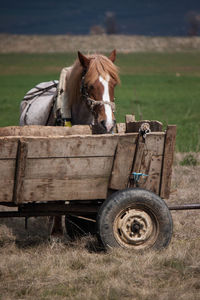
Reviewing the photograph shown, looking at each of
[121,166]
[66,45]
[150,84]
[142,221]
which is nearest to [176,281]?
[142,221]

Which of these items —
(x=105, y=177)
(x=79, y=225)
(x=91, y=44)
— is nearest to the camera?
(x=105, y=177)

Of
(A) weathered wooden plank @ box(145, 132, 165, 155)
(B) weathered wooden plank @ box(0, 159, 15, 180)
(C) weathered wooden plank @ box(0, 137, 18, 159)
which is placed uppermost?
(A) weathered wooden plank @ box(145, 132, 165, 155)

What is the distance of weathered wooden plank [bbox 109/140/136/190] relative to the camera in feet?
14.4

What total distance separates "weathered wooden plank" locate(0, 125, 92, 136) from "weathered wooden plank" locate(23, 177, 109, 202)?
739 millimetres

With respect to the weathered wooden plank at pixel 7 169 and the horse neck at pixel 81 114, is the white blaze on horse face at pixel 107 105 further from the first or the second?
the weathered wooden plank at pixel 7 169

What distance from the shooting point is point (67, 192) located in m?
4.41

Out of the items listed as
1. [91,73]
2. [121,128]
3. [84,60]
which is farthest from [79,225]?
[84,60]

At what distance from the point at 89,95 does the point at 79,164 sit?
1.33m

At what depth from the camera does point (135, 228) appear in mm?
4398

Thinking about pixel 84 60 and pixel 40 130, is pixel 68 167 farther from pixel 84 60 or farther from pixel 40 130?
pixel 84 60

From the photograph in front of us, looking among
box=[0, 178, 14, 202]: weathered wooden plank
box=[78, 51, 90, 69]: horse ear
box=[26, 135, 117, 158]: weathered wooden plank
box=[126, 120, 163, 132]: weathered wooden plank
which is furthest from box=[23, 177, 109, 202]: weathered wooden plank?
box=[78, 51, 90, 69]: horse ear

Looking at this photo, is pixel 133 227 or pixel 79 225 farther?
pixel 79 225

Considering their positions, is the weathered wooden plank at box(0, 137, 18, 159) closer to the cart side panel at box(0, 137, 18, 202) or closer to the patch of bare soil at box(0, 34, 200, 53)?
the cart side panel at box(0, 137, 18, 202)

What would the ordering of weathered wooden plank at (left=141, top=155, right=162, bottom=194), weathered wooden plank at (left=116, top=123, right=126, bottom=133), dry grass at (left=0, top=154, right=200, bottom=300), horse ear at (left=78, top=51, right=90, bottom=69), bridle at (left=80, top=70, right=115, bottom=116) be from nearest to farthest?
dry grass at (left=0, top=154, right=200, bottom=300) → weathered wooden plank at (left=141, top=155, right=162, bottom=194) → bridle at (left=80, top=70, right=115, bottom=116) → weathered wooden plank at (left=116, top=123, right=126, bottom=133) → horse ear at (left=78, top=51, right=90, bottom=69)
